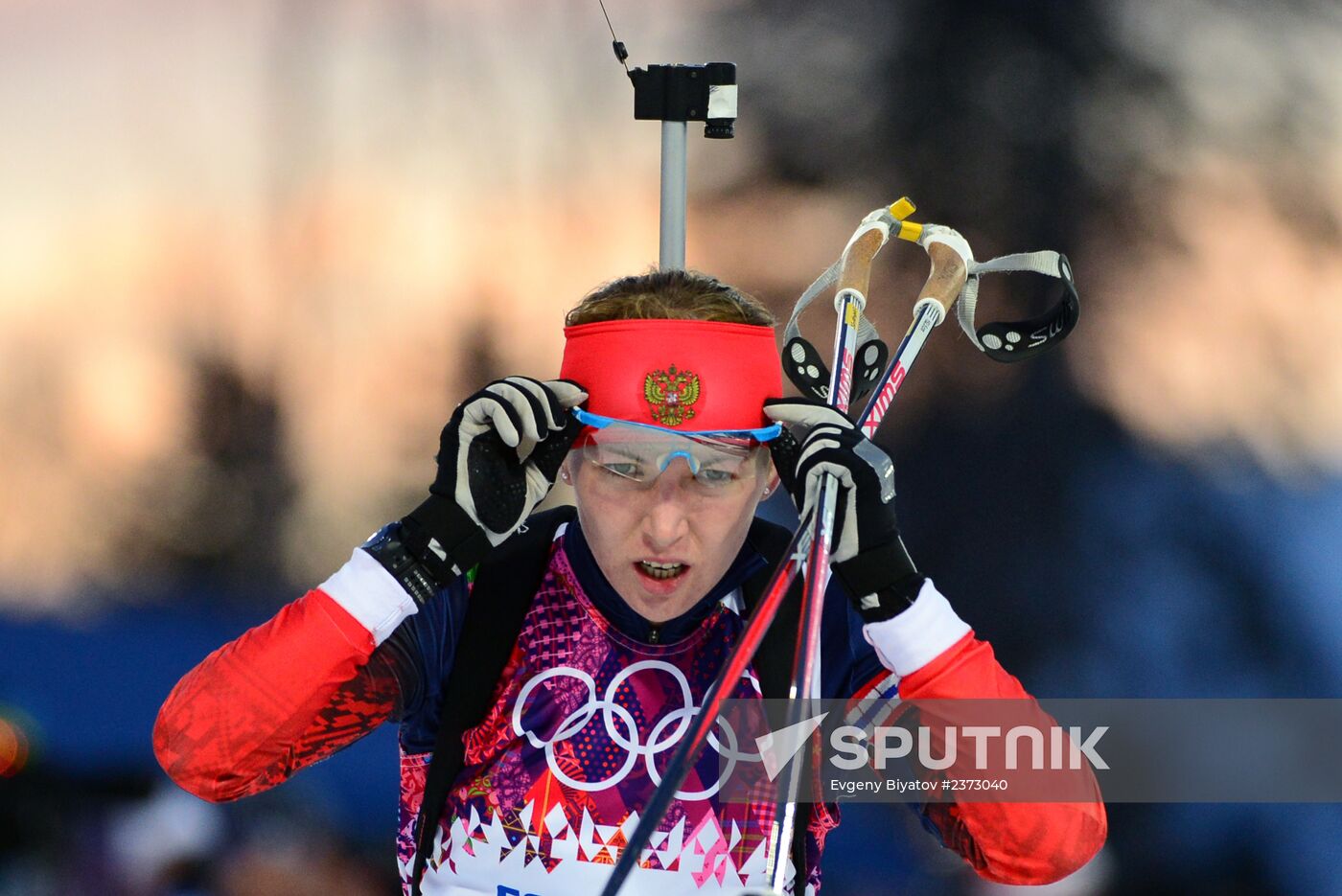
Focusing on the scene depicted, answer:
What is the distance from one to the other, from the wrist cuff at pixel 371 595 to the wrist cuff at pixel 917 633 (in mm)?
553

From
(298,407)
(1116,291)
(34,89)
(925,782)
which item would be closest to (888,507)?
(925,782)

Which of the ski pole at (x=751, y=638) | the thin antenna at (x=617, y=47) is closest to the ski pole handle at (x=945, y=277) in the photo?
the ski pole at (x=751, y=638)

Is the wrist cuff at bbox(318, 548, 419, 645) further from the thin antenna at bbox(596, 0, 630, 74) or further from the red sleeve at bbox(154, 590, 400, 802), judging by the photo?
the thin antenna at bbox(596, 0, 630, 74)

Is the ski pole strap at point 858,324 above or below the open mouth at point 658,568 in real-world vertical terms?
above

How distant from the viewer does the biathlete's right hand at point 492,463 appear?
5.59ft

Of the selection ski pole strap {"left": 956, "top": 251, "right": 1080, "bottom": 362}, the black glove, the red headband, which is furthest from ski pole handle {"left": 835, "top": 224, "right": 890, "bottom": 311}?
the black glove

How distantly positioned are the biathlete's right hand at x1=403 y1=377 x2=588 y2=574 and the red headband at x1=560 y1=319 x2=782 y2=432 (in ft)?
0.16

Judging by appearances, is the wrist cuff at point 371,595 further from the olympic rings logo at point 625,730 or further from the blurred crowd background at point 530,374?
the blurred crowd background at point 530,374

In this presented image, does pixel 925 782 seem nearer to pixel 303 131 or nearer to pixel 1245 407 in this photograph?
pixel 1245 407

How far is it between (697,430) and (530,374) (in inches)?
46.9

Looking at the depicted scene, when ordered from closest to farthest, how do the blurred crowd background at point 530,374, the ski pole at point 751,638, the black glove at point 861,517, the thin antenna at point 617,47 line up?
1. the ski pole at point 751,638
2. the black glove at point 861,517
3. the thin antenna at point 617,47
4. the blurred crowd background at point 530,374

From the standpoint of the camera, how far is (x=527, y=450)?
5.90 ft

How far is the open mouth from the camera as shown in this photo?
5.72ft

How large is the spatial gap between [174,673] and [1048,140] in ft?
6.51
